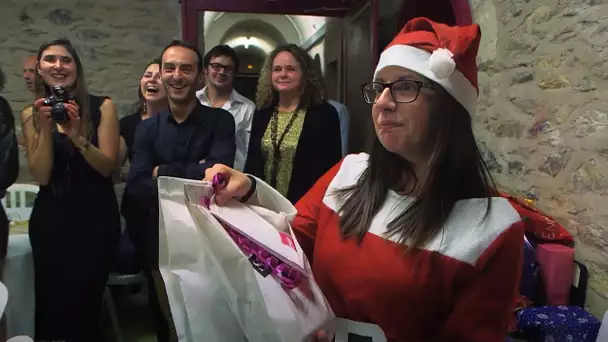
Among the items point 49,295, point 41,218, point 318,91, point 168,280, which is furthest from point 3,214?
point 318,91

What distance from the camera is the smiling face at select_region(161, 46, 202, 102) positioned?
1788 mm

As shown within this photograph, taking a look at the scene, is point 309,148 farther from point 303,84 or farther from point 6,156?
point 6,156

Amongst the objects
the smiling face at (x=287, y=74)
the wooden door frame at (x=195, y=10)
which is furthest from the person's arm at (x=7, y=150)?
the wooden door frame at (x=195, y=10)

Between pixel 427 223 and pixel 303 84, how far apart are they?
4.56 ft

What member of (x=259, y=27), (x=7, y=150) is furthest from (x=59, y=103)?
(x=259, y=27)

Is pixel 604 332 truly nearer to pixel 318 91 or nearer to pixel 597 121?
pixel 597 121

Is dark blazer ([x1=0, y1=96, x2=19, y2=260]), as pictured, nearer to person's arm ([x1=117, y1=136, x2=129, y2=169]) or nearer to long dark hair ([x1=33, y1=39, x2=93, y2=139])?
long dark hair ([x1=33, y1=39, x2=93, y2=139])

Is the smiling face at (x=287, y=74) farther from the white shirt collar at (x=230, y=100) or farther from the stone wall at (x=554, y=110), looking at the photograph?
the stone wall at (x=554, y=110)

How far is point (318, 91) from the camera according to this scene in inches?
88.0

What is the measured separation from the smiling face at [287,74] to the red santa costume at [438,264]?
3.88ft

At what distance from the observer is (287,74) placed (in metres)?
2.17

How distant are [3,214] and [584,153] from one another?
1983 millimetres

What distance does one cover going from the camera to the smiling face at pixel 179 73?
5.87ft

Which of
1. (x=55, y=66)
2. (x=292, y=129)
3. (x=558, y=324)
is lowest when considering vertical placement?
(x=558, y=324)
